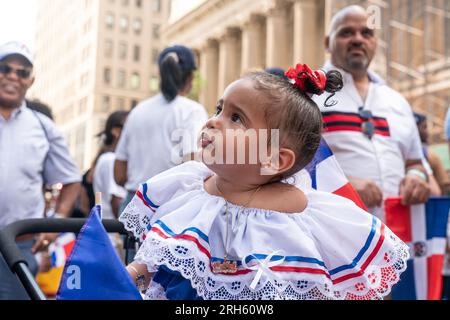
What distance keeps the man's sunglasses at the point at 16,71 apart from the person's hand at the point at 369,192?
217 cm

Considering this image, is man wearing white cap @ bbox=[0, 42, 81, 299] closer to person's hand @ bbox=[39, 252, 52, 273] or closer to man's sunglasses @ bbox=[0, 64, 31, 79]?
man's sunglasses @ bbox=[0, 64, 31, 79]

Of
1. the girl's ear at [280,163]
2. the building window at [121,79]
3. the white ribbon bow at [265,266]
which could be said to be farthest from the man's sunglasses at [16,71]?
the building window at [121,79]

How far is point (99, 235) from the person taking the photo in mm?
1354

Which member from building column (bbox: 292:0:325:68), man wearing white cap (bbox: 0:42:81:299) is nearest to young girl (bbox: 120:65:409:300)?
man wearing white cap (bbox: 0:42:81:299)

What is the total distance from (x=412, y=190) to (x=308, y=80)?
1772 mm

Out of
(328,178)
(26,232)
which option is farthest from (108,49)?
(26,232)

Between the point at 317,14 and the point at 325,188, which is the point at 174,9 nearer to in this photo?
the point at 317,14

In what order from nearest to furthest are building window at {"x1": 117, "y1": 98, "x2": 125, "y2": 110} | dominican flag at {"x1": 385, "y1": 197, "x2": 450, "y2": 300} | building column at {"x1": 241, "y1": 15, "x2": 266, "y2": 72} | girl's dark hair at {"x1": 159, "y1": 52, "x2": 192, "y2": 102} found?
dominican flag at {"x1": 385, "y1": 197, "x2": 450, "y2": 300} < girl's dark hair at {"x1": 159, "y1": 52, "x2": 192, "y2": 102} < building column at {"x1": 241, "y1": 15, "x2": 266, "y2": 72} < building window at {"x1": 117, "y1": 98, "x2": 125, "y2": 110}

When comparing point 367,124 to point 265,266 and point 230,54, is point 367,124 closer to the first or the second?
point 265,266

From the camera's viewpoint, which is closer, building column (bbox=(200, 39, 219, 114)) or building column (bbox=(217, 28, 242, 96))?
building column (bbox=(217, 28, 242, 96))

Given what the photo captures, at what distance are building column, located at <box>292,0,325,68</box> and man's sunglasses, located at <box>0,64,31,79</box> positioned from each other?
93.8 feet

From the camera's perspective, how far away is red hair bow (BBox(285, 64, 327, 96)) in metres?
1.91
